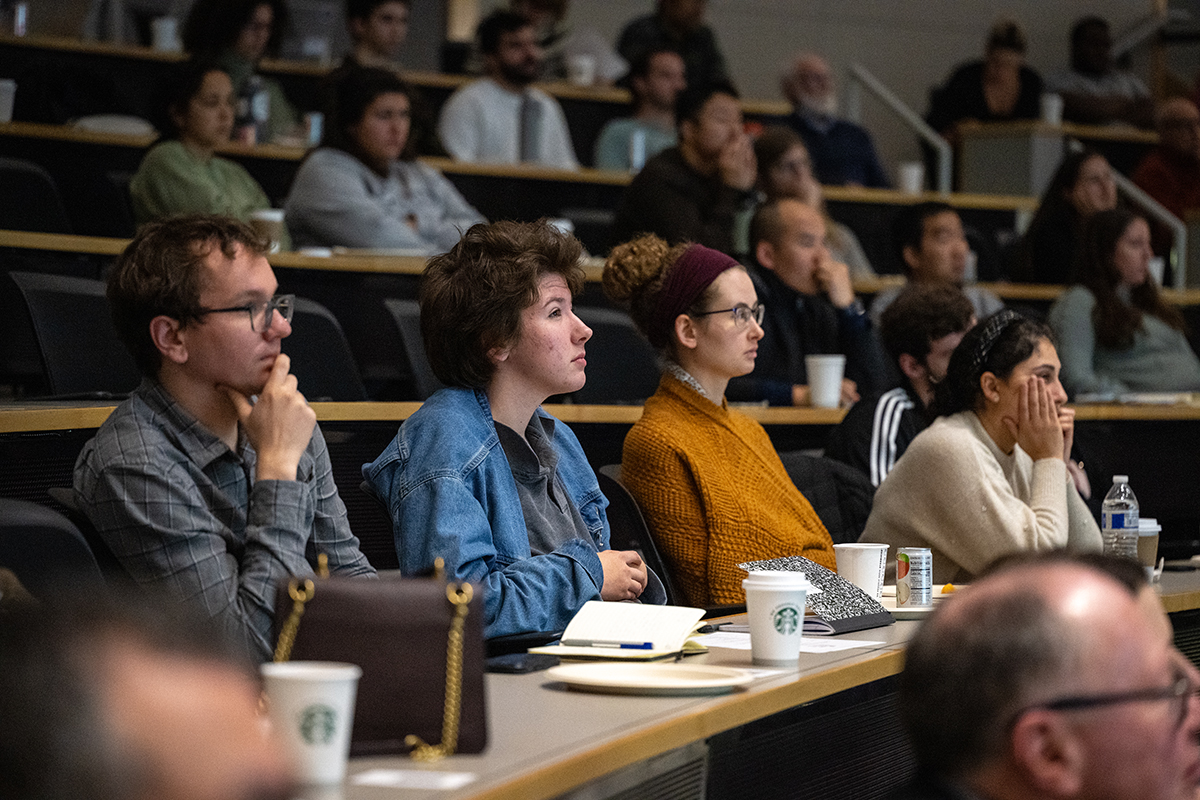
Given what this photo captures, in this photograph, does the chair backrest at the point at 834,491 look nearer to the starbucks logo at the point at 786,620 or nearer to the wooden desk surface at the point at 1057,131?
the starbucks logo at the point at 786,620

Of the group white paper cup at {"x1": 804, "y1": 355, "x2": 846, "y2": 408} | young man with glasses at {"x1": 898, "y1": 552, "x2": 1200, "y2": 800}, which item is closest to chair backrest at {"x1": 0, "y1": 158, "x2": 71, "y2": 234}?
white paper cup at {"x1": 804, "y1": 355, "x2": 846, "y2": 408}

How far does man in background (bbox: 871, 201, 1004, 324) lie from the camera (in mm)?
4988

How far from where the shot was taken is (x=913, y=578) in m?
2.25

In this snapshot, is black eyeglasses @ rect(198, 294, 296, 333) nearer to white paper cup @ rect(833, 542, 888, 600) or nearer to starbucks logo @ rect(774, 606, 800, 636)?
starbucks logo @ rect(774, 606, 800, 636)

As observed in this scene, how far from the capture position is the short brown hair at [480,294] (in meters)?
2.22

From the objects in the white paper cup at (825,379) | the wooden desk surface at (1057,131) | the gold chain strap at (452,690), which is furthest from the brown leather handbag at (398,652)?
the wooden desk surface at (1057,131)

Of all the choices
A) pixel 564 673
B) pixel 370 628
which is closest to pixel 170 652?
pixel 370 628

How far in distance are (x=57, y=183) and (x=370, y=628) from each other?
4.06m

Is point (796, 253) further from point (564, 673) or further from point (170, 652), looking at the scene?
point (170, 652)

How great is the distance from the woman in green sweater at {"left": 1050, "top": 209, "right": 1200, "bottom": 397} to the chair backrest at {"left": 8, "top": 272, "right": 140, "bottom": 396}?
321 centimetres

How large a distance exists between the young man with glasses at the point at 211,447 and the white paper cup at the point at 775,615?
558 mm

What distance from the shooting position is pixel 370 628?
4.31 feet

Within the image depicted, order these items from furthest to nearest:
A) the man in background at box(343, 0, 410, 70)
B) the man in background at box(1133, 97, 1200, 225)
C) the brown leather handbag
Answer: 1. the man in background at box(1133, 97, 1200, 225)
2. the man in background at box(343, 0, 410, 70)
3. the brown leather handbag

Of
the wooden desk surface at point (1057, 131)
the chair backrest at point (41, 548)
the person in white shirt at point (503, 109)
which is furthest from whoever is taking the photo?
the wooden desk surface at point (1057, 131)
